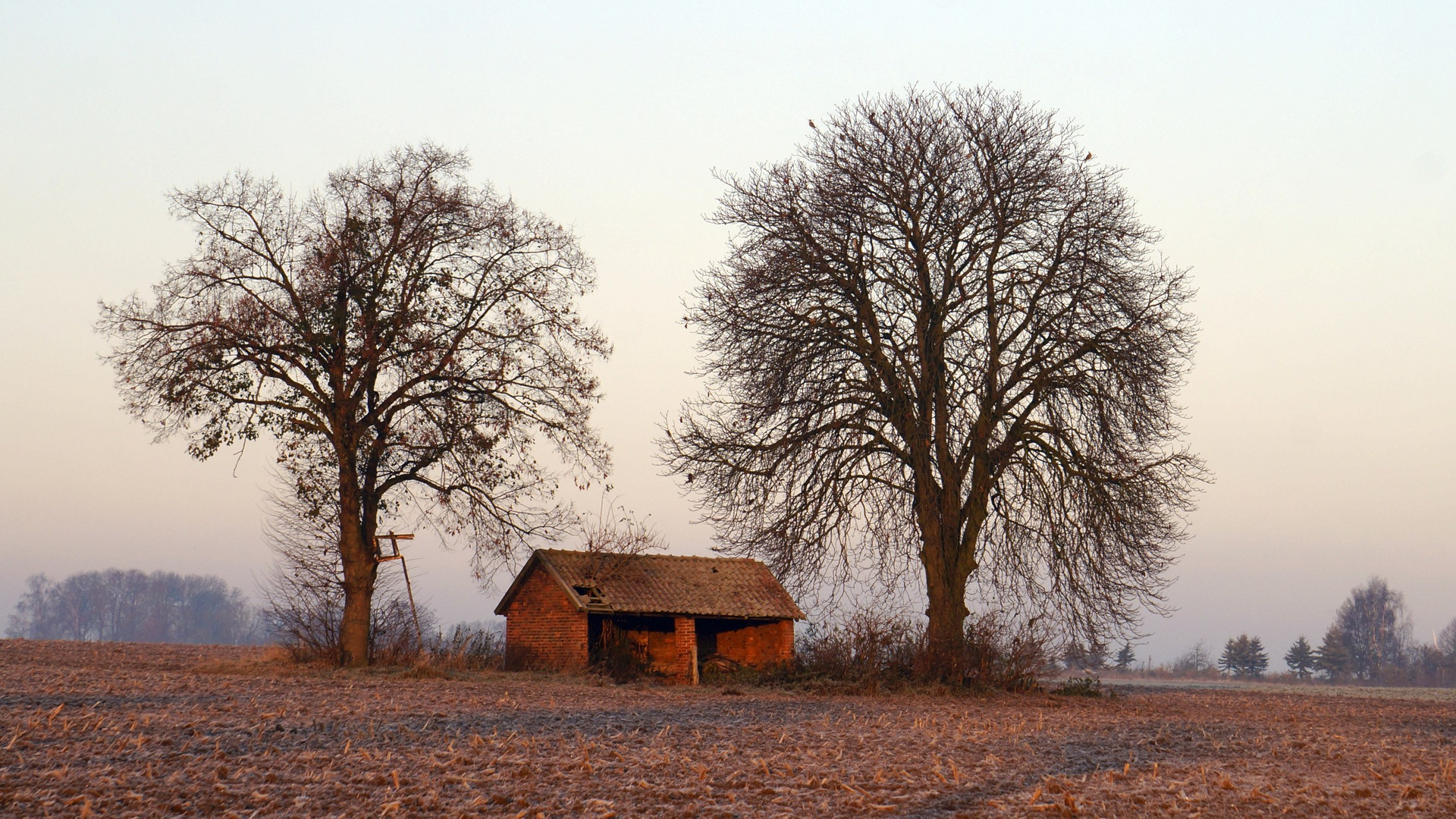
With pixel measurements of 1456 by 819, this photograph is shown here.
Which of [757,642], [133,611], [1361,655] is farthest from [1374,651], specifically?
[133,611]

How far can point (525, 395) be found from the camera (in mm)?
23938

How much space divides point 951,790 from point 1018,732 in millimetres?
5113

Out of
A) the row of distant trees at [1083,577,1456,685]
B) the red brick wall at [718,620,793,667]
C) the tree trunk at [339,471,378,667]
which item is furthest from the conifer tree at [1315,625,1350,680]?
the tree trunk at [339,471,378,667]

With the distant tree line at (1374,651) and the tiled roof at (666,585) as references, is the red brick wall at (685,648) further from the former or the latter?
the distant tree line at (1374,651)

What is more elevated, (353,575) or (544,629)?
(353,575)

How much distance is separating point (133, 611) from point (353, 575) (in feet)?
394

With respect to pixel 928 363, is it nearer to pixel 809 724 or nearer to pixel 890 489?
pixel 890 489

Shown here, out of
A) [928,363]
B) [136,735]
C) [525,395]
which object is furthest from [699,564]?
[136,735]

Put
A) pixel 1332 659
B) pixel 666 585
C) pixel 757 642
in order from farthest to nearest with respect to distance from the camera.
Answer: pixel 1332 659 < pixel 757 642 < pixel 666 585

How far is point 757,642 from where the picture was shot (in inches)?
1185

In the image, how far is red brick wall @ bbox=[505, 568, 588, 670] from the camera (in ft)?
84.4

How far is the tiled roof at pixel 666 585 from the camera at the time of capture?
87.2 ft

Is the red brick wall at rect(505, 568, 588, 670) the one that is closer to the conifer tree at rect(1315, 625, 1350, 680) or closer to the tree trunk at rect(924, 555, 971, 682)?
the tree trunk at rect(924, 555, 971, 682)

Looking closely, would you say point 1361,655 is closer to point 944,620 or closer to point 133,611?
point 944,620
